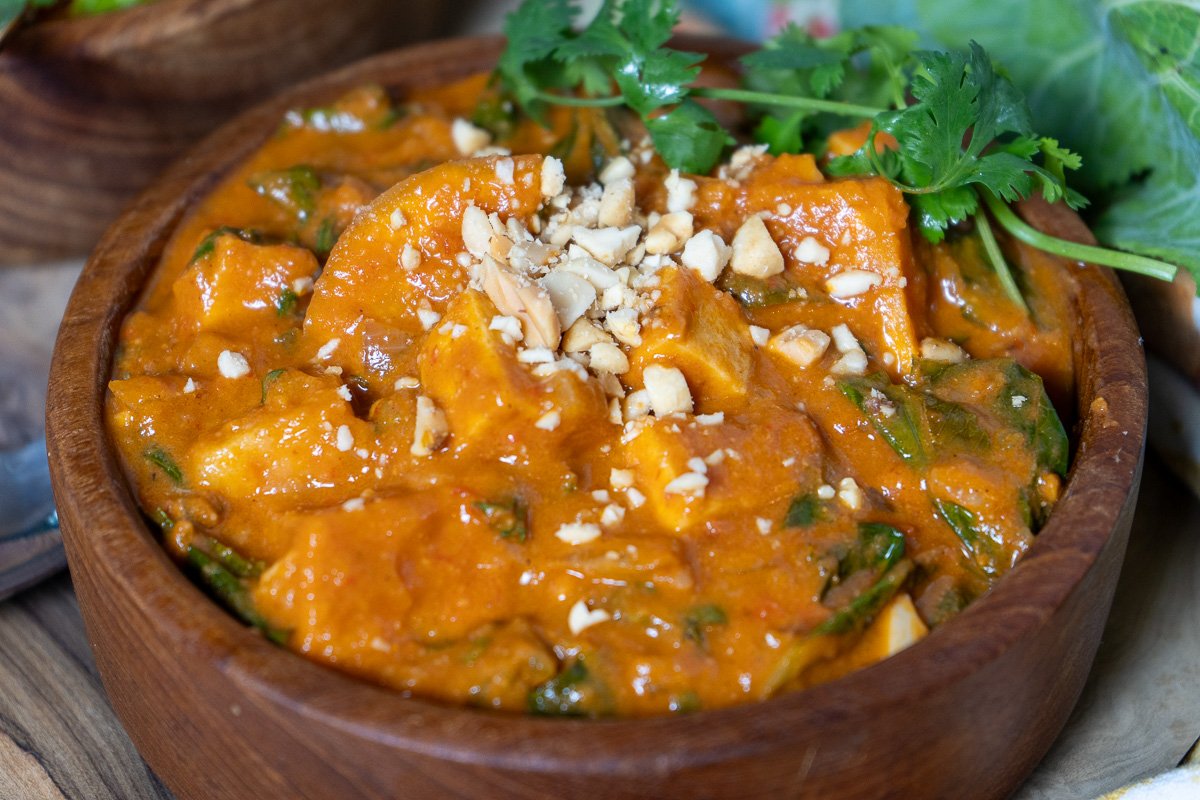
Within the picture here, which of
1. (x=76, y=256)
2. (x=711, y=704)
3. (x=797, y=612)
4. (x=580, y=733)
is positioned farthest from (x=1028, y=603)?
(x=76, y=256)

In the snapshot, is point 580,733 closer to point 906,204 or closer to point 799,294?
point 799,294

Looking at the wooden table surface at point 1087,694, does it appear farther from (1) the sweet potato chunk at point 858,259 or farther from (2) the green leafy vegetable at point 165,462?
(1) the sweet potato chunk at point 858,259

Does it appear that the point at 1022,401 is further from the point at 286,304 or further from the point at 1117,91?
the point at 286,304

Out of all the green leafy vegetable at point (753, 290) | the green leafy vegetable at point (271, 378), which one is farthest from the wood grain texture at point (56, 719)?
the green leafy vegetable at point (753, 290)

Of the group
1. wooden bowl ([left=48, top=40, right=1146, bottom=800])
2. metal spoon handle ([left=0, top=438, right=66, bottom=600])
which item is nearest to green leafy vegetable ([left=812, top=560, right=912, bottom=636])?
wooden bowl ([left=48, top=40, right=1146, bottom=800])

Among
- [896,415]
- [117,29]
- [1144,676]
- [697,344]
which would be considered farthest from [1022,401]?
[117,29]
